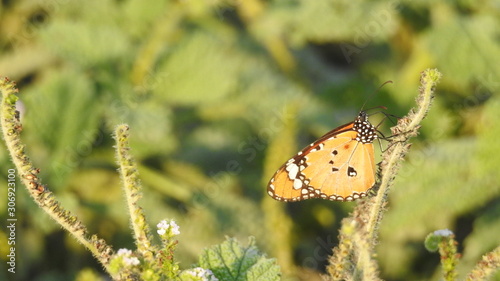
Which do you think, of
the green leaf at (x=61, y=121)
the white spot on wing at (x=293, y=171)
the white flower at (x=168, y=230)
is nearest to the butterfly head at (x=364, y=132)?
the white spot on wing at (x=293, y=171)

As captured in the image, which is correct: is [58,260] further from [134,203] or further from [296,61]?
[134,203]

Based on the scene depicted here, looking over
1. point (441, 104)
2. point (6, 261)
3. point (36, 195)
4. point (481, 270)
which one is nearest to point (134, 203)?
point (36, 195)

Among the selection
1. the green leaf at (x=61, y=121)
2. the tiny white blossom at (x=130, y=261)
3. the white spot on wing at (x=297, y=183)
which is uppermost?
the green leaf at (x=61, y=121)

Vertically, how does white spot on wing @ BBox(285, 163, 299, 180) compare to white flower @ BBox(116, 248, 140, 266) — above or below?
above

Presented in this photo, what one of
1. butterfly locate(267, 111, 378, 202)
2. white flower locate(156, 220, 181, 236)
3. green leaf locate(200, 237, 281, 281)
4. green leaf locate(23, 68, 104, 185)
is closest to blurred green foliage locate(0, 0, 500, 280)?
green leaf locate(23, 68, 104, 185)

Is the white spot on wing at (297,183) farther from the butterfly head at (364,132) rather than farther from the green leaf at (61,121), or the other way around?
the green leaf at (61,121)

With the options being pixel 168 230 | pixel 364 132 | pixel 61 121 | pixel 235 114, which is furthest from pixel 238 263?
pixel 235 114

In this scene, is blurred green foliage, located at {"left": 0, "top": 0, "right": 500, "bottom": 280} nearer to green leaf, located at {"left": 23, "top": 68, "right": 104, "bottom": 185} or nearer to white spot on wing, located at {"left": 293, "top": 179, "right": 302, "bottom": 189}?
green leaf, located at {"left": 23, "top": 68, "right": 104, "bottom": 185}
